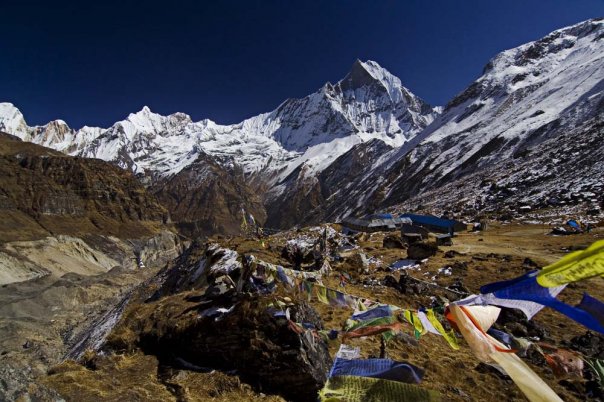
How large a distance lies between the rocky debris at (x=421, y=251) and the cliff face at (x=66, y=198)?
88.8 metres

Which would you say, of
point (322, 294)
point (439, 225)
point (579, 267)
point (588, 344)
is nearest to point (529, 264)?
point (588, 344)

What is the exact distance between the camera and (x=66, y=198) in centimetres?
11550

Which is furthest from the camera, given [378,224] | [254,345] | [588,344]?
[378,224]

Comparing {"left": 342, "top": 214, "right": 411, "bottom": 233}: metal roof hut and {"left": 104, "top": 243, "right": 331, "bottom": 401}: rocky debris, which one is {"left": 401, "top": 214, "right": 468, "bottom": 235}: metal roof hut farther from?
{"left": 104, "top": 243, "right": 331, "bottom": 401}: rocky debris

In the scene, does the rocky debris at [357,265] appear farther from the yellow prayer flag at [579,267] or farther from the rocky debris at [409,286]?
the yellow prayer flag at [579,267]

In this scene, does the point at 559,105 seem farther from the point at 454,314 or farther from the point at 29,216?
the point at 29,216

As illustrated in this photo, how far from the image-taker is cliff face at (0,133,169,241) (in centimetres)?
9775

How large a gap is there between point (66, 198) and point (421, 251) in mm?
125046

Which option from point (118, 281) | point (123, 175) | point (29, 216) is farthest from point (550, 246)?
point (123, 175)

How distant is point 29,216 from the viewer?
326 ft

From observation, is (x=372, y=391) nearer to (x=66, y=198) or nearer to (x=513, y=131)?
(x=513, y=131)

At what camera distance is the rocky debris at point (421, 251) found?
2448 cm

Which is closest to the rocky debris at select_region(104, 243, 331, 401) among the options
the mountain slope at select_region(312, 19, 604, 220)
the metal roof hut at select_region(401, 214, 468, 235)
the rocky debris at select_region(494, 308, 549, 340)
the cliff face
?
the rocky debris at select_region(494, 308, 549, 340)

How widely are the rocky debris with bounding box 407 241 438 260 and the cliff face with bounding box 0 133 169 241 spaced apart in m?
88.8
